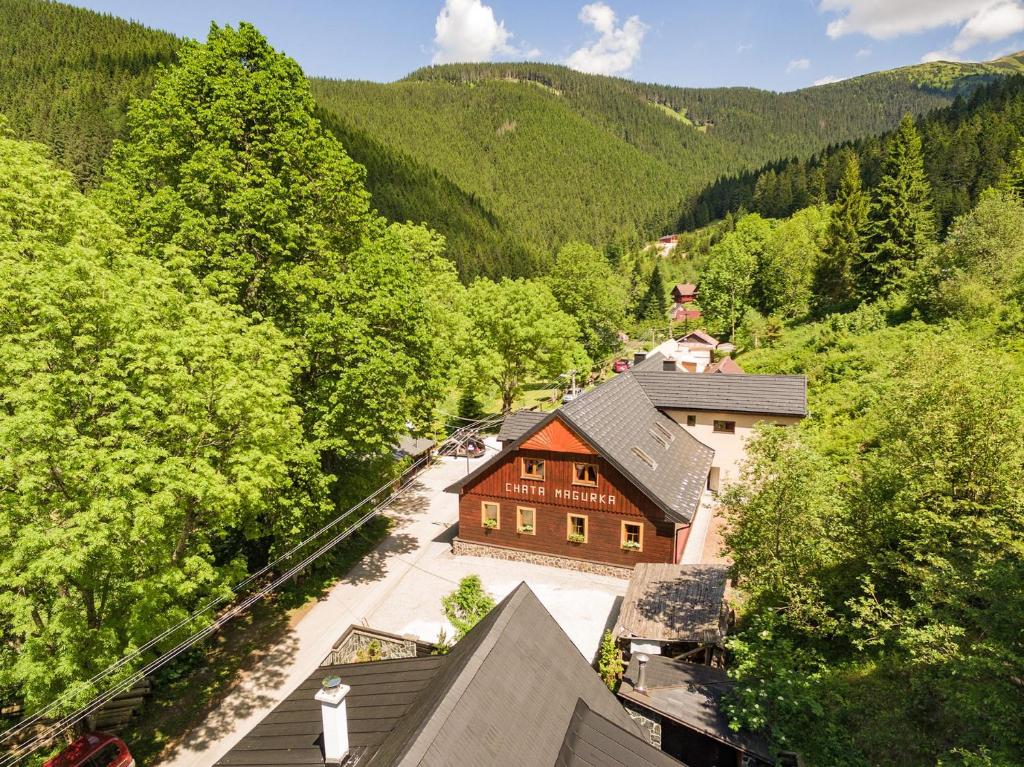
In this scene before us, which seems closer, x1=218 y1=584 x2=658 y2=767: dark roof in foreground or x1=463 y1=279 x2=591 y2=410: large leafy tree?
x1=218 y1=584 x2=658 y2=767: dark roof in foreground

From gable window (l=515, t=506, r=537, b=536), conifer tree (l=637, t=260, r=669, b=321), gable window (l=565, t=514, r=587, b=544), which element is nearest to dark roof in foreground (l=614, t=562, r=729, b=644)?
gable window (l=565, t=514, r=587, b=544)

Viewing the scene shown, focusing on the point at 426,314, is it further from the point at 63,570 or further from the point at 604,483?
the point at 63,570

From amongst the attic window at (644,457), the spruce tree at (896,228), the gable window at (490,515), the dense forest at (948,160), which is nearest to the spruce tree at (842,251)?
the spruce tree at (896,228)

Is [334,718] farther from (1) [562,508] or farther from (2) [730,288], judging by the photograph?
(2) [730,288]

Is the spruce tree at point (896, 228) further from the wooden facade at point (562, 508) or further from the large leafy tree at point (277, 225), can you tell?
the large leafy tree at point (277, 225)

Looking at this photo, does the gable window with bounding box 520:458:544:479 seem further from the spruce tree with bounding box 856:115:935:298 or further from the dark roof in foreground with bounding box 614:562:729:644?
the spruce tree with bounding box 856:115:935:298

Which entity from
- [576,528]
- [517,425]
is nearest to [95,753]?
[576,528]
